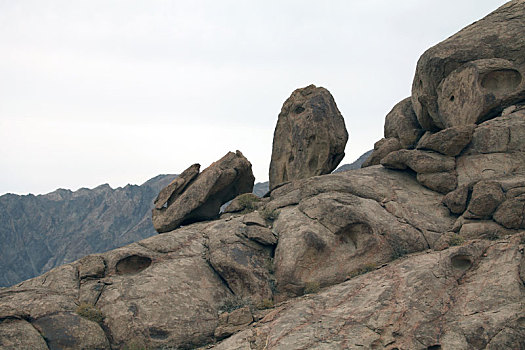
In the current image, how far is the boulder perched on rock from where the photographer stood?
26.9 m

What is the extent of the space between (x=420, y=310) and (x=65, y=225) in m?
180

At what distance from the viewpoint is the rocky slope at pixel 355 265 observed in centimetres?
1362

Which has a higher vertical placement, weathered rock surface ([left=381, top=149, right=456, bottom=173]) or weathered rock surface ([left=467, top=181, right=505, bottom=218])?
weathered rock surface ([left=381, top=149, right=456, bottom=173])

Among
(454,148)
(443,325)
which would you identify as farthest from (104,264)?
(454,148)

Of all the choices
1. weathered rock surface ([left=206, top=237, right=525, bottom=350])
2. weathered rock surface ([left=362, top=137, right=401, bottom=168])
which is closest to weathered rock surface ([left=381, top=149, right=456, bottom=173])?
weathered rock surface ([left=362, top=137, right=401, bottom=168])

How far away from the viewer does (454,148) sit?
2317 cm

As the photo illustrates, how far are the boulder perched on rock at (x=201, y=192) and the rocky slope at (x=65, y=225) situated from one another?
126 metres

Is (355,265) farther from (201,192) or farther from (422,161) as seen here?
(201,192)

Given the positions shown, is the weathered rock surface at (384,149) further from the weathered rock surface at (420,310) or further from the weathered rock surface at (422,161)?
the weathered rock surface at (420,310)

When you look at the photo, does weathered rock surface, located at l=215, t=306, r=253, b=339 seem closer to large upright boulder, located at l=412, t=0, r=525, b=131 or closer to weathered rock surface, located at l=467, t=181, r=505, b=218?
weathered rock surface, located at l=467, t=181, r=505, b=218

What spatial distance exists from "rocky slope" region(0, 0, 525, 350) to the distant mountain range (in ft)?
388

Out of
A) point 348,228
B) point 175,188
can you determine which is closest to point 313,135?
point 175,188

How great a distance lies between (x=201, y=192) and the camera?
2698 centimetres

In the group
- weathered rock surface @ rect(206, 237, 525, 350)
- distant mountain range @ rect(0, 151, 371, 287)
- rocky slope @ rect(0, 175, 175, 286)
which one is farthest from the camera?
rocky slope @ rect(0, 175, 175, 286)
